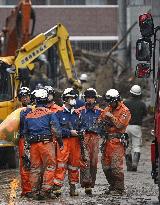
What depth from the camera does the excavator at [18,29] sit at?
26703 millimetres

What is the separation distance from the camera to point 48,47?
24.2 m

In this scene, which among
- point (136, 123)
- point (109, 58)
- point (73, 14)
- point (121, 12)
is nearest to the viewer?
point (136, 123)

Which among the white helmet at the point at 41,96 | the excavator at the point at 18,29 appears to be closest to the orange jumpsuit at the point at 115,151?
the white helmet at the point at 41,96

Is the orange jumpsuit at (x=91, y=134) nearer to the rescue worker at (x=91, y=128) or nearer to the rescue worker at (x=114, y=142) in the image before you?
the rescue worker at (x=91, y=128)

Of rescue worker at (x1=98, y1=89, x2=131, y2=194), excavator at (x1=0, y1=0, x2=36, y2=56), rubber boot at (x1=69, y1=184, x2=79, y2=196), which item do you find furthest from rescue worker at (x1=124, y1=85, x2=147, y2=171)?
excavator at (x1=0, y1=0, x2=36, y2=56)

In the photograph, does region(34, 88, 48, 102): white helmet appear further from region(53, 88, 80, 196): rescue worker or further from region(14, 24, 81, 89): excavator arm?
region(14, 24, 81, 89): excavator arm

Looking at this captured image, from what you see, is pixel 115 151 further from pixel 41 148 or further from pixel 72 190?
pixel 41 148

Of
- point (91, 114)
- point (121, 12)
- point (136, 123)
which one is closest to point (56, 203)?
point (91, 114)

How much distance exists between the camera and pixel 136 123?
20.4m

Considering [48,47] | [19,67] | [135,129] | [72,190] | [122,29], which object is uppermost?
[122,29]

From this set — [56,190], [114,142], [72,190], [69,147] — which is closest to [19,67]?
[114,142]

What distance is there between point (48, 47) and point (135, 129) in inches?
193

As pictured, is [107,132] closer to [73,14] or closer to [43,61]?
[43,61]

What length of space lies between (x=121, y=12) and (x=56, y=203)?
25705mm
